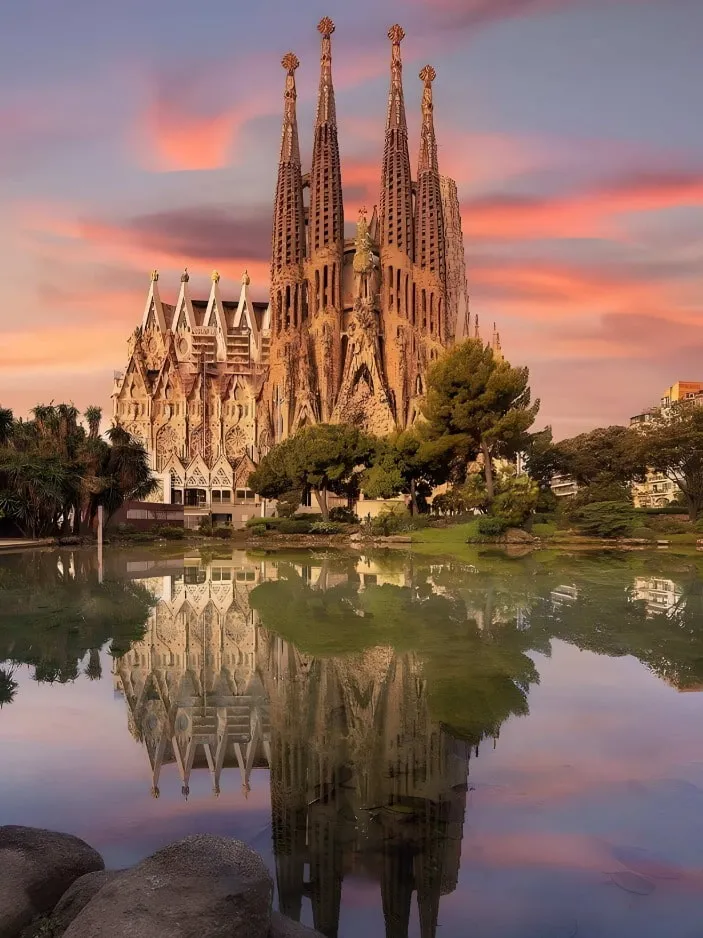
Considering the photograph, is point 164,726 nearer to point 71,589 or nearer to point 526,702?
point 526,702

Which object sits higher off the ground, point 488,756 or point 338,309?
point 338,309

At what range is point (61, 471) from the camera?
37.4 meters

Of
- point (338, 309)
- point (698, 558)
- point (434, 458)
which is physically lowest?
point (698, 558)

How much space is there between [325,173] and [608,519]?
54136 mm

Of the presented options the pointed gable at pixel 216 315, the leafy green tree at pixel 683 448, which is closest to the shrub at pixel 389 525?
the leafy green tree at pixel 683 448

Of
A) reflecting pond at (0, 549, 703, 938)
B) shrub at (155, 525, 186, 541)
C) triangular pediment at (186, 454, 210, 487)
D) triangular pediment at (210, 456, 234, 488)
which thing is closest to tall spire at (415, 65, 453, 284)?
triangular pediment at (210, 456, 234, 488)

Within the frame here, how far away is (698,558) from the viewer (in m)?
26.2

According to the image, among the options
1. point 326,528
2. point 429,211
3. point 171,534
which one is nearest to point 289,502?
point 171,534

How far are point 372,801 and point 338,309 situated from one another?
74.7 m

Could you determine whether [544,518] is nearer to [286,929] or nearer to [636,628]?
[636,628]

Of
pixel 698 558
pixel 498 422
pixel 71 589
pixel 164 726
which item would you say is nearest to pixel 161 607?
pixel 71 589

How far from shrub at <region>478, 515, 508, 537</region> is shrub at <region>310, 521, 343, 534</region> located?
11046 millimetres

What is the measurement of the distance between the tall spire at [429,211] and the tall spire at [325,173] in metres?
8.16

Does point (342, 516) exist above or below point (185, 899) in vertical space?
below
